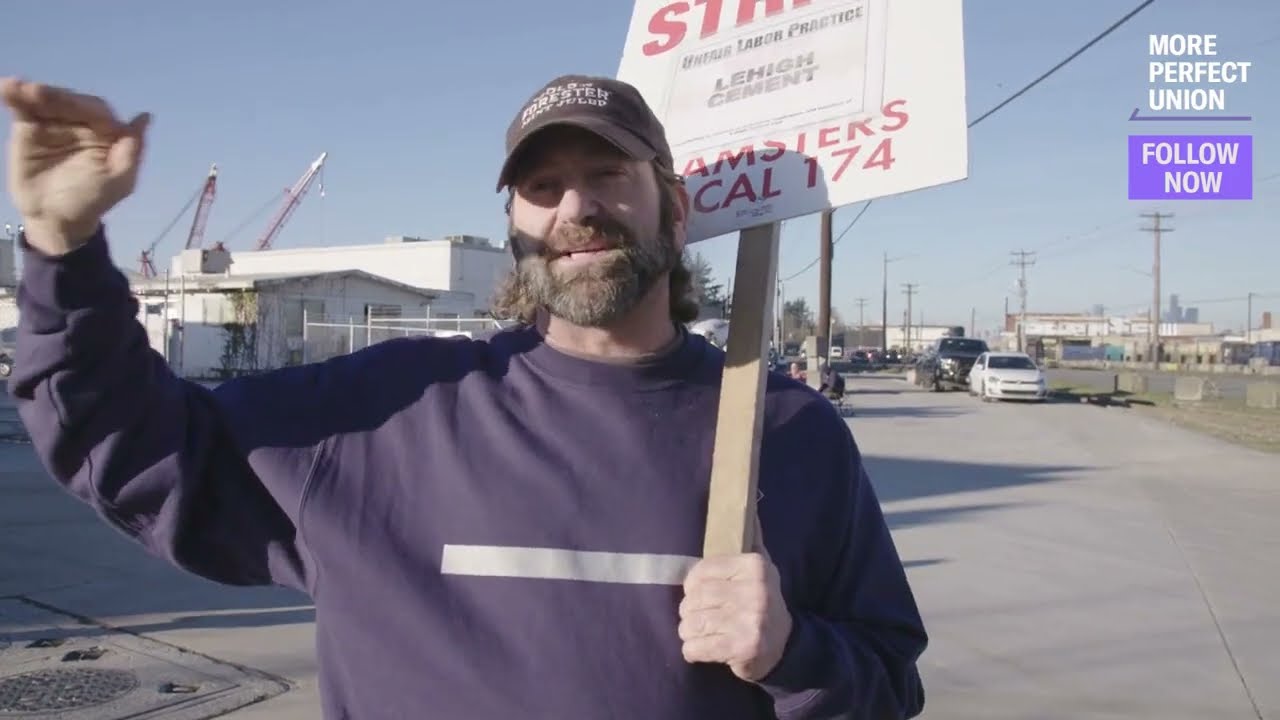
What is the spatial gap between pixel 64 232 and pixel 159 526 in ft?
1.82

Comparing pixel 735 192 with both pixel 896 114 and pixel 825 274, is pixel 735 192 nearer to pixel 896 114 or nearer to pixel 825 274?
pixel 896 114

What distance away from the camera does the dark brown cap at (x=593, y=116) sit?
6.42 feet

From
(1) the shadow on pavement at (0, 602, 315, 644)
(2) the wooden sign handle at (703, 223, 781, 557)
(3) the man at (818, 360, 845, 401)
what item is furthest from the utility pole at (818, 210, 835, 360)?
(2) the wooden sign handle at (703, 223, 781, 557)

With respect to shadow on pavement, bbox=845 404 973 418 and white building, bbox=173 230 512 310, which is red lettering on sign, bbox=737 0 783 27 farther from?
white building, bbox=173 230 512 310

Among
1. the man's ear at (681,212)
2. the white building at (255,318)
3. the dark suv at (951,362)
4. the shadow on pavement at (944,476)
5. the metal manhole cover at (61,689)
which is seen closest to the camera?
the man's ear at (681,212)

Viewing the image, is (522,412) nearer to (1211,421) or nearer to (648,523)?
(648,523)

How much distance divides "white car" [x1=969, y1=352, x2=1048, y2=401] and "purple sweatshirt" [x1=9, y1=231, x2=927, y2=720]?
2946 centimetres

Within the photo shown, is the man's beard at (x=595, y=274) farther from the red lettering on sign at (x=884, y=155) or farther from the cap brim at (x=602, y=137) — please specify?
the red lettering on sign at (x=884, y=155)

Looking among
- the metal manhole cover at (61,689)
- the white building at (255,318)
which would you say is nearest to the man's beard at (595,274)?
the metal manhole cover at (61,689)

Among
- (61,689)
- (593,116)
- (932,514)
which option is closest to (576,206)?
(593,116)

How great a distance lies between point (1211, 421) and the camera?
24.4 metres

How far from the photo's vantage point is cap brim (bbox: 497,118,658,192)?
194 cm

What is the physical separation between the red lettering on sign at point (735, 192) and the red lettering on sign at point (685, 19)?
0.33 metres

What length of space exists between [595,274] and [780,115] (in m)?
0.53
